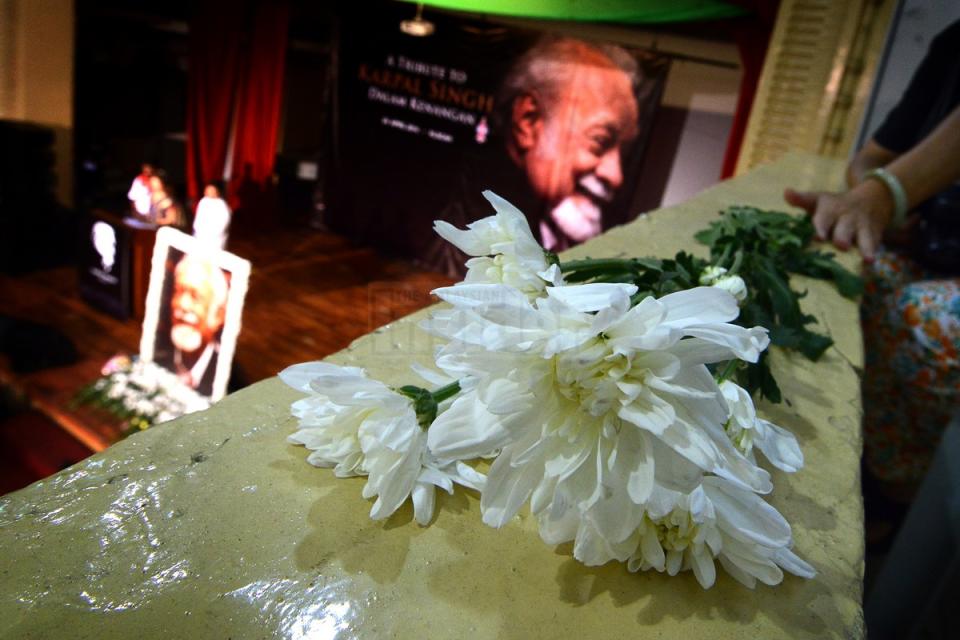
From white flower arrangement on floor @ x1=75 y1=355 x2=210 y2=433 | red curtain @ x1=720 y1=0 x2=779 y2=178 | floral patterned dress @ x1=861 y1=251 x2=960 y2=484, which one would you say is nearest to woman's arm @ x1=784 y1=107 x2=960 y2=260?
floral patterned dress @ x1=861 y1=251 x2=960 y2=484

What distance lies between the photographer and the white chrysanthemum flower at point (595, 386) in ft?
1.33

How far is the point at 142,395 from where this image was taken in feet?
10.7

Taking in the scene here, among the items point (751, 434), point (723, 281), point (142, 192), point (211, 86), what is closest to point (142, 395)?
point (142, 192)

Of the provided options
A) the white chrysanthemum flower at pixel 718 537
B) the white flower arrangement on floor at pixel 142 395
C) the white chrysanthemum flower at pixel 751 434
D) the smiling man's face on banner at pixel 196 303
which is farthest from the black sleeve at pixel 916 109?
the white flower arrangement on floor at pixel 142 395

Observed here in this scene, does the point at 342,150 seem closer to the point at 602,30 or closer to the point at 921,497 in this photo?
the point at 602,30

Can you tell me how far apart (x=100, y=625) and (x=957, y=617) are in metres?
1.18

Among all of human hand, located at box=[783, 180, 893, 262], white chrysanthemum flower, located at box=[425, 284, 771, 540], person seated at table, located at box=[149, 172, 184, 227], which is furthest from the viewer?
person seated at table, located at box=[149, 172, 184, 227]

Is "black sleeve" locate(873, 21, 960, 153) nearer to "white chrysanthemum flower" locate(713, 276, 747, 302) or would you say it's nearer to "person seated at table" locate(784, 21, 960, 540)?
"person seated at table" locate(784, 21, 960, 540)

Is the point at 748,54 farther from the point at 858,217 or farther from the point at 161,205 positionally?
the point at 161,205

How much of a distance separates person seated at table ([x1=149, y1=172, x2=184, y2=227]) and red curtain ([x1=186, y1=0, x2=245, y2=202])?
2388mm

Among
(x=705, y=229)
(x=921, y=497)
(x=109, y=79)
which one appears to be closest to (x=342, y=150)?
(x=109, y=79)

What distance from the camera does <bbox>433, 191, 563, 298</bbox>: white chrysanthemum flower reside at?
56 centimetres

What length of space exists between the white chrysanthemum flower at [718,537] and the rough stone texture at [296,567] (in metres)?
0.03

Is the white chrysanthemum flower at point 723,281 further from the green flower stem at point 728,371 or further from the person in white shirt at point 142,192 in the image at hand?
the person in white shirt at point 142,192
